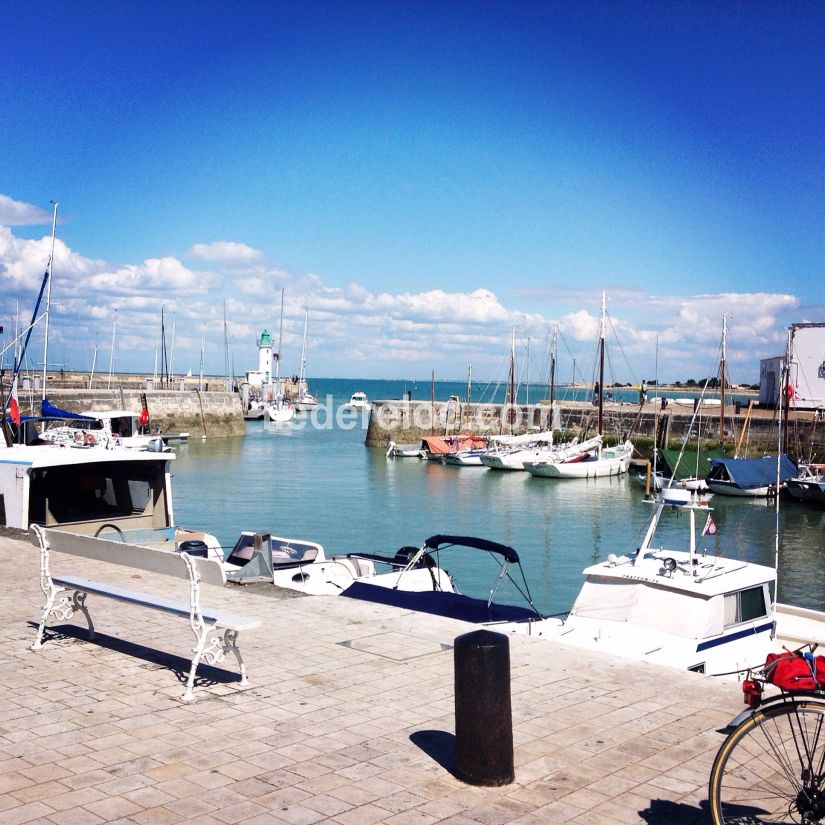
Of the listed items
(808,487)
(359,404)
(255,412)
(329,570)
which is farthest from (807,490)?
(359,404)

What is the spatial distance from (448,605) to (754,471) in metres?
38.4

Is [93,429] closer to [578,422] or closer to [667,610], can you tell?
[667,610]

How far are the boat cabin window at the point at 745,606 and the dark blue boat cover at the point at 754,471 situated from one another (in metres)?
33.5

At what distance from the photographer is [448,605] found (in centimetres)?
1219

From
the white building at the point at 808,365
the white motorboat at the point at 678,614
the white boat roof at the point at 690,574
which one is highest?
the white building at the point at 808,365

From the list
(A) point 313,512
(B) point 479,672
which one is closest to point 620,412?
(A) point 313,512

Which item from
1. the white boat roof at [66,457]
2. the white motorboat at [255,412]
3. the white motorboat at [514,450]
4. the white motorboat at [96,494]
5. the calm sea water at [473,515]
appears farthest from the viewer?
the white motorboat at [255,412]

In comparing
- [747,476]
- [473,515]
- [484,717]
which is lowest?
[473,515]

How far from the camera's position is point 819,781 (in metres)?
4.62

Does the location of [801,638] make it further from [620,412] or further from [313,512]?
[620,412]

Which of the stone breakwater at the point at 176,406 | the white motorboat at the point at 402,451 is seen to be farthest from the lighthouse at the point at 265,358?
the white motorboat at the point at 402,451

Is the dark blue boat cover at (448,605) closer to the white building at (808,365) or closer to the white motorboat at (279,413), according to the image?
the white building at (808,365)

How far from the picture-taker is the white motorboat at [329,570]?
1478 centimetres

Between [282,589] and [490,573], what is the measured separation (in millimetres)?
14535
